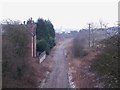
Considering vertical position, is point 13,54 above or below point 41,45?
below

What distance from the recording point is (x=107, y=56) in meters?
13.6

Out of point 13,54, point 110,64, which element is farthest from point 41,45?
point 110,64

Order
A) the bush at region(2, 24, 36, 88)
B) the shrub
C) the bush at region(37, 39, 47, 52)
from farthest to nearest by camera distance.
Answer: the bush at region(37, 39, 47, 52) → the bush at region(2, 24, 36, 88) → the shrub

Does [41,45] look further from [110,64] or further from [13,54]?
[110,64]

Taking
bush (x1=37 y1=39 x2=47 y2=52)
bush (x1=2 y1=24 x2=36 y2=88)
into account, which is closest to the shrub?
bush (x1=2 y1=24 x2=36 y2=88)

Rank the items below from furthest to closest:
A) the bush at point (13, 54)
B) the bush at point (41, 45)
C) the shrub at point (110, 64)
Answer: the bush at point (41, 45)
the bush at point (13, 54)
the shrub at point (110, 64)

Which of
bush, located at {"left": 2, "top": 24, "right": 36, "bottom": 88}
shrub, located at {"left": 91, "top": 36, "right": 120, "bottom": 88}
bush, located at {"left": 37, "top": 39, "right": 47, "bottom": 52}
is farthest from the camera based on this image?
bush, located at {"left": 37, "top": 39, "right": 47, "bottom": 52}

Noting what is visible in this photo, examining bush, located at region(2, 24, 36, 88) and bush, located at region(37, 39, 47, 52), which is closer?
bush, located at region(2, 24, 36, 88)

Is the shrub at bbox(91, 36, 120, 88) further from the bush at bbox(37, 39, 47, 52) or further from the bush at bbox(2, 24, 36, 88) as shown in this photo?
the bush at bbox(37, 39, 47, 52)

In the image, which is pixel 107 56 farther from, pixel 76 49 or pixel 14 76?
pixel 76 49

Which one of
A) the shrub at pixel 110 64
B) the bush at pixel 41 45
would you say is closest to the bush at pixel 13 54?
the shrub at pixel 110 64

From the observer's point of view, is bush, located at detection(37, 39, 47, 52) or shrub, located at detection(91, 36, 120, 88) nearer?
shrub, located at detection(91, 36, 120, 88)

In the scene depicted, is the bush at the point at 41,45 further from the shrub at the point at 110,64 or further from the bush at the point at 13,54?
the shrub at the point at 110,64

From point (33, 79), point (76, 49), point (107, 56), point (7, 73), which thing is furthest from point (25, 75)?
point (76, 49)
